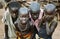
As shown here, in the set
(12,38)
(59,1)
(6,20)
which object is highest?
(6,20)

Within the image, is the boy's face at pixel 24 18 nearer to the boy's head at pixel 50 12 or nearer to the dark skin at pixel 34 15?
the dark skin at pixel 34 15

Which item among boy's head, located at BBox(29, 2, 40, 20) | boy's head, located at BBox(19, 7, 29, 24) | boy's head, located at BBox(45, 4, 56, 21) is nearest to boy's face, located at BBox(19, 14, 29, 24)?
boy's head, located at BBox(19, 7, 29, 24)

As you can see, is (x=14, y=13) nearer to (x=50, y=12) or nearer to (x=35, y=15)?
(x=35, y=15)

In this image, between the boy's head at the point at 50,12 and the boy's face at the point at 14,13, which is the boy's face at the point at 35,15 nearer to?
the boy's head at the point at 50,12

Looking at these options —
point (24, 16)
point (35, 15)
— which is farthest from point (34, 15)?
point (24, 16)

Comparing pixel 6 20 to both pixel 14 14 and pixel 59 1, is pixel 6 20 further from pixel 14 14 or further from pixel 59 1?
pixel 59 1

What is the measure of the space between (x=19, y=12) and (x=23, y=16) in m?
0.11

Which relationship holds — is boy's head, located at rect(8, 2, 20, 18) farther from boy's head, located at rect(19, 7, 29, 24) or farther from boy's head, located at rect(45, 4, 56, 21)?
boy's head, located at rect(45, 4, 56, 21)

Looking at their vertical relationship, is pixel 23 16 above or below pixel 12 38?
above

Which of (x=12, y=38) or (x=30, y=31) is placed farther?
(x=12, y=38)

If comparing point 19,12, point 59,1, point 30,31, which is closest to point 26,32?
point 30,31

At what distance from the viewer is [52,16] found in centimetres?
335

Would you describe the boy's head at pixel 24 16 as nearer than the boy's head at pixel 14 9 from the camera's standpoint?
Yes

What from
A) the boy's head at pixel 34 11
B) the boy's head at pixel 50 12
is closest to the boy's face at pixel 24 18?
the boy's head at pixel 34 11
